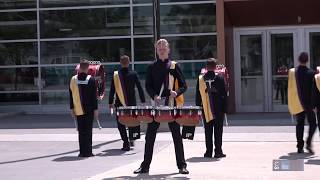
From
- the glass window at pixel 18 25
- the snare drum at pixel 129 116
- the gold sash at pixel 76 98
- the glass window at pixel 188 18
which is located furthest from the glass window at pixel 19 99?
the snare drum at pixel 129 116

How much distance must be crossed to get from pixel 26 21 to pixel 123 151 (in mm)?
11554

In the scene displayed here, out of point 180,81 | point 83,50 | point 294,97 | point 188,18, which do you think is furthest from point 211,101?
point 83,50

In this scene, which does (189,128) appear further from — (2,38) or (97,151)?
(2,38)

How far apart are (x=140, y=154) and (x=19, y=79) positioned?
Answer: 1190 centimetres

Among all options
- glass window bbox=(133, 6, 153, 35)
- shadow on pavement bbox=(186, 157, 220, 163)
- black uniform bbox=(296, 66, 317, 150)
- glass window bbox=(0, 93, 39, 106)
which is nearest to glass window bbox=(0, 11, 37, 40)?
glass window bbox=(0, 93, 39, 106)

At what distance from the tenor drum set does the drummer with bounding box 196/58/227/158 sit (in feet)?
6.60

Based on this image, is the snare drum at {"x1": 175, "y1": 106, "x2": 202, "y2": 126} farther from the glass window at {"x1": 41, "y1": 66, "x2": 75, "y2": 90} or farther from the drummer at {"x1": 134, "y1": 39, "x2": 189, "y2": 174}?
the glass window at {"x1": 41, "y1": 66, "x2": 75, "y2": 90}

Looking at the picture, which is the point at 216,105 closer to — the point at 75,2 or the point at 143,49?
the point at 143,49

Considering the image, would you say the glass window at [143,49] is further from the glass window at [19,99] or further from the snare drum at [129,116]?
the snare drum at [129,116]

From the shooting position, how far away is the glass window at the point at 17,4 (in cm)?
2303

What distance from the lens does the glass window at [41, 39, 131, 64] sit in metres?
22.2

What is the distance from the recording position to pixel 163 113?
30.7 feet

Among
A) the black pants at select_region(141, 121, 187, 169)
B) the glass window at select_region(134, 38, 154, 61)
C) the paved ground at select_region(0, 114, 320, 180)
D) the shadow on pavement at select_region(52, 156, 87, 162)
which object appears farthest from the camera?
the glass window at select_region(134, 38, 154, 61)

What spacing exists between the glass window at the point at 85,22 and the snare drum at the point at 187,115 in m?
12.9
